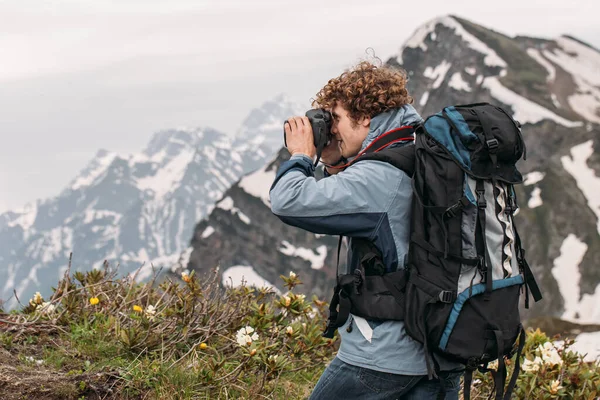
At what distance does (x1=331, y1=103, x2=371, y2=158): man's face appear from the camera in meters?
Answer: 3.88

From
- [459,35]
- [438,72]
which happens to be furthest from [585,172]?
[459,35]

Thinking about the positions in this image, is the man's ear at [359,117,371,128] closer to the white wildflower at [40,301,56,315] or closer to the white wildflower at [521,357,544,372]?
the white wildflower at [521,357,544,372]

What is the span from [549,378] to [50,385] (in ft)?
14.8

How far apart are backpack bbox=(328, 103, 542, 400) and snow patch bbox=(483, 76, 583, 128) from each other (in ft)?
368

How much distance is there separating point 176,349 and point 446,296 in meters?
3.51

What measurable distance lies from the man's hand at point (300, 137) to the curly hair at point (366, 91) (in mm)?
239

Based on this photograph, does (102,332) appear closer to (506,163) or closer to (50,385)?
(50,385)

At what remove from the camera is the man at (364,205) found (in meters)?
3.44

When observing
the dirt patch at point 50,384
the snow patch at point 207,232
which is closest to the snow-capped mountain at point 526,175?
the snow patch at point 207,232

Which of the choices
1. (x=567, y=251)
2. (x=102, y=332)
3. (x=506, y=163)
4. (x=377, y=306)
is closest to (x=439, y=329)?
(x=377, y=306)

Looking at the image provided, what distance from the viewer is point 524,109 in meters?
115

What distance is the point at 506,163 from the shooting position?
3.63 m

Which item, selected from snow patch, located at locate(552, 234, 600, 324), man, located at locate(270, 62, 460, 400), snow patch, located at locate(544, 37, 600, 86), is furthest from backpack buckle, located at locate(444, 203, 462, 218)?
snow patch, located at locate(544, 37, 600, 86)

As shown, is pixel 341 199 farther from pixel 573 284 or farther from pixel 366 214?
pixel 573 284
